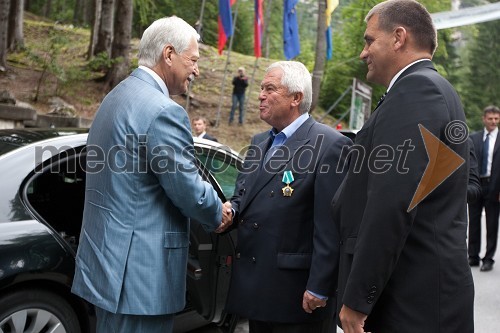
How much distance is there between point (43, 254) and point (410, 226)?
2.19m

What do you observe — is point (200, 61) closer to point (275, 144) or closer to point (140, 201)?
point (275, 144)

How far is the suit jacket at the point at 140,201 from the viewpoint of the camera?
2.73 m

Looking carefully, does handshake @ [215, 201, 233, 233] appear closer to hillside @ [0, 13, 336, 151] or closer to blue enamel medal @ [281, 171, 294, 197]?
blue enamel medal @ [281, 171, 294, 197]

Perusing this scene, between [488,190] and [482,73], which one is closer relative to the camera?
[488,190]

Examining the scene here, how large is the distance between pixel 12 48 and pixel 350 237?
22.0 metres

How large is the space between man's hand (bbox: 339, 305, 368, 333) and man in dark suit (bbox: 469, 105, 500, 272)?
252 inches

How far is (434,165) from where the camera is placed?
222cm

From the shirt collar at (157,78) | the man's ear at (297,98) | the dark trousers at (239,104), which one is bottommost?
the dark trousers at (239,104)

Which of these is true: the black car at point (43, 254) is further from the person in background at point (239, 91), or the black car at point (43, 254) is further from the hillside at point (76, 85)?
the person in background at point (239, 91)

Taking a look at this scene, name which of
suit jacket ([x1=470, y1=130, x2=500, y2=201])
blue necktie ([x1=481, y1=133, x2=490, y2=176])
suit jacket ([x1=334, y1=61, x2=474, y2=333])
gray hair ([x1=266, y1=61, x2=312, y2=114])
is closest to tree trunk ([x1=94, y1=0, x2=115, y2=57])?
suit jacket ([x1=470, y1=130, x2=500, y2=201])

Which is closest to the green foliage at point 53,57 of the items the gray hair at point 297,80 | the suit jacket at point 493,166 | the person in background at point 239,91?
the person in background at point 239,91

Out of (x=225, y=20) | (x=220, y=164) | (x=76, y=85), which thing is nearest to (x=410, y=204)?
(x=220, y=164)

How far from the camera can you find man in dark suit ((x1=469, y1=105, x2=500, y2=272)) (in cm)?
810

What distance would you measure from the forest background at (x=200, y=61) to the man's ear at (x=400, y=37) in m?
13.9
